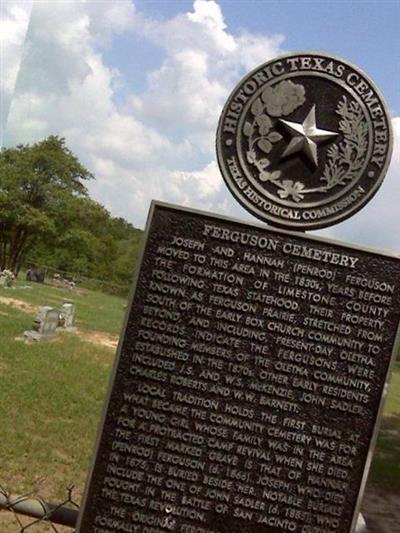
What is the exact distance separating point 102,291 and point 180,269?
46.3 meters

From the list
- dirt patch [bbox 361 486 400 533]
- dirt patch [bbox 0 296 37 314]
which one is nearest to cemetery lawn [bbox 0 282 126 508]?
dirt patch [bbox 0 296 37 314]

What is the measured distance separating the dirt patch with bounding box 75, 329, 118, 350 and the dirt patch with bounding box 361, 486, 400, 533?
36.4 ft

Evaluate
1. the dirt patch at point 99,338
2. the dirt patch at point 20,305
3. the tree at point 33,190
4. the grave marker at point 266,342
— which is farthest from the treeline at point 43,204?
the grave marker at point 266,342

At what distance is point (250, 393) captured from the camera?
4098 mm

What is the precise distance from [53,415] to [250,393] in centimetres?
709

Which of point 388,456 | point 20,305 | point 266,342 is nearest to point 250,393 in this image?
point 266,342

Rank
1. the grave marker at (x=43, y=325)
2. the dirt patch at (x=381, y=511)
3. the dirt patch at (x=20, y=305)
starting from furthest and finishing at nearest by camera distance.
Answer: the dirt patch at (x=20, y=305) < the grave marker at (x=43, y=325) < the dirt patch at (x=381, y=511)

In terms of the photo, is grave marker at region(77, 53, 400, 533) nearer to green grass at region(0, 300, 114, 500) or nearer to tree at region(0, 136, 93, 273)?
green grass at region(0, 300, 114, 500)

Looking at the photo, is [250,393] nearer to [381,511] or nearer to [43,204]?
[381,511]

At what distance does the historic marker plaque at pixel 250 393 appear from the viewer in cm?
404

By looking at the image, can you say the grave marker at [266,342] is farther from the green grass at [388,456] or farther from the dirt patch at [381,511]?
the green grass at [388,456]

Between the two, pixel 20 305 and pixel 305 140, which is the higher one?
pixel 305 140

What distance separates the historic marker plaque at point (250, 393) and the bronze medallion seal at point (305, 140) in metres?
0.30

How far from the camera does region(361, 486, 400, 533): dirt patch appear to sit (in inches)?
334
